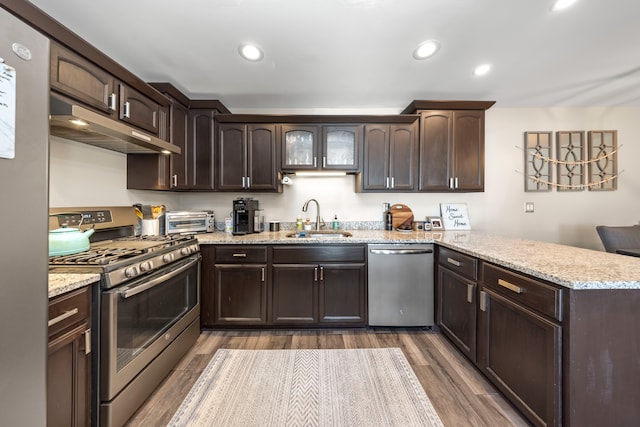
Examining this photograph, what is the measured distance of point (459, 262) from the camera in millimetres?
1926

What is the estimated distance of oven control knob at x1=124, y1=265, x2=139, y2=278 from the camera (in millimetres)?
1345

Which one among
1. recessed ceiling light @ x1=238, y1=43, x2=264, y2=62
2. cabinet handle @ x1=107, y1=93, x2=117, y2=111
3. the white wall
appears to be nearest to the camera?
cabinet handle @ x1=107, y1=93, x2=117, y2=111

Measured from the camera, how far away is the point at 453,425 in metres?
1.36

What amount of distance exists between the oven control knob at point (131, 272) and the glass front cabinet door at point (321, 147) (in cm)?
167

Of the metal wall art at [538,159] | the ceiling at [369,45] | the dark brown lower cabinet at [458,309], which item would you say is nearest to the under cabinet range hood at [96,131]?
the ceiling at [369,45]

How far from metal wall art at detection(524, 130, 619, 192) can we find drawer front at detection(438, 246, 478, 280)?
1.86m

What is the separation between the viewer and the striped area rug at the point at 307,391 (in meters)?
1.40

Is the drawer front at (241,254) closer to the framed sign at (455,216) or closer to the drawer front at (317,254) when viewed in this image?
the drawer front at (317,254)

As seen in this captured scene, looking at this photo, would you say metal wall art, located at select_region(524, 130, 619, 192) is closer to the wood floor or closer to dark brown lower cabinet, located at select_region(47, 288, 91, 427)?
the wood floor

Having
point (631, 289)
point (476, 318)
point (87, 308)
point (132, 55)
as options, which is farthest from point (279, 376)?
point (132, 55)

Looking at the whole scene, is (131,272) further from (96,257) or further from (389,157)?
(389,157)

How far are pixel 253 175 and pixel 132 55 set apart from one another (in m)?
1.35

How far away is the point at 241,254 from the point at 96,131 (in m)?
1.36

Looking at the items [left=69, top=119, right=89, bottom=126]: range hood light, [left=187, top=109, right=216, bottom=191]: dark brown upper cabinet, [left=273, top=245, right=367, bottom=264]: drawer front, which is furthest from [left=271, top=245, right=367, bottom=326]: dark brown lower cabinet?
[left=69, top=119, right=89, bottom=126]: range hood light
